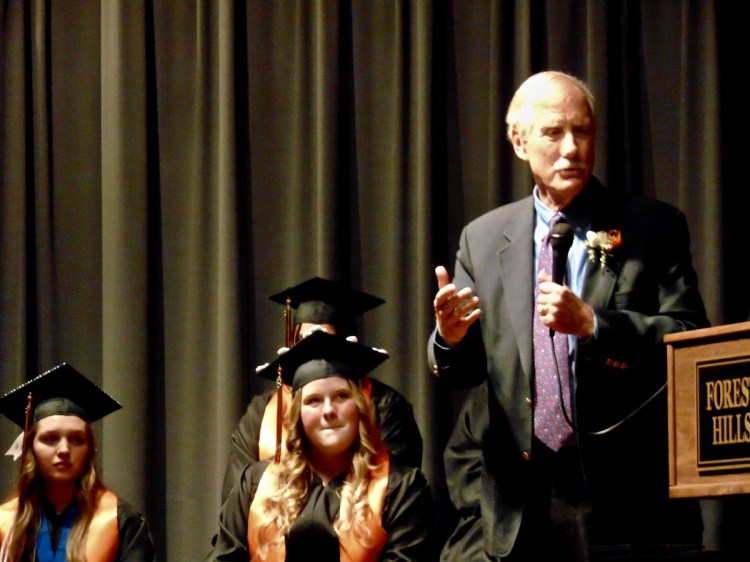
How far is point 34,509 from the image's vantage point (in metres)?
4.33

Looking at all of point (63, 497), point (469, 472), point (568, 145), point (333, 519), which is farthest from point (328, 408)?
point (568, 145)

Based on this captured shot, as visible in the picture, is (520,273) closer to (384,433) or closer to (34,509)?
(384,433)

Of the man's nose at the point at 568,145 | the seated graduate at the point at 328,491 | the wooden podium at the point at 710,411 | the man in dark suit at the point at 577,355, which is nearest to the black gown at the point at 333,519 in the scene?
the seated graduate at the point at 328,491

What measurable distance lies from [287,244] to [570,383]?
2.27m

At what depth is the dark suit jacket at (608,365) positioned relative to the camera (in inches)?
136

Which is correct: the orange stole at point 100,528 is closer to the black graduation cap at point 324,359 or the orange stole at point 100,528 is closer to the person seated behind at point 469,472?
the black graduation cap at point 324,359

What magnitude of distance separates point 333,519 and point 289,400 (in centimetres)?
79

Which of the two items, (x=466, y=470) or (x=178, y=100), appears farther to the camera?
(x=178, y=100)

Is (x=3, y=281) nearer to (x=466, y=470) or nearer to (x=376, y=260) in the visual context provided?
(x=376, y=260)

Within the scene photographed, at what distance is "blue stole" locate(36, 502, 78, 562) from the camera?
4273 millimetres

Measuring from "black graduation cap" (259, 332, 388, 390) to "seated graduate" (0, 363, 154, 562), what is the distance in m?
0.73

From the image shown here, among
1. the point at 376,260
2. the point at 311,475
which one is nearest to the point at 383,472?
the point at 311,475

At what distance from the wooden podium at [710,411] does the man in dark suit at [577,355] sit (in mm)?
495

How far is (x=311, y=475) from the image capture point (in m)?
4.18
